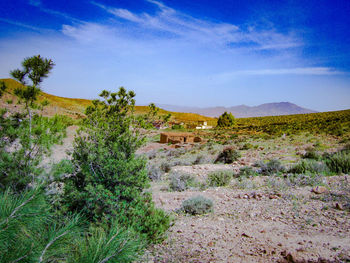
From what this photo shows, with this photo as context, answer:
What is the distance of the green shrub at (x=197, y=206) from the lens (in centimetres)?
530

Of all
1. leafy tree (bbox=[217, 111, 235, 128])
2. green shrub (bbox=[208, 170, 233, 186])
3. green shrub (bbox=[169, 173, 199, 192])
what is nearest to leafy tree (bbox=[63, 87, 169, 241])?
green shrub (bbox=[169, 173, 199, 192])

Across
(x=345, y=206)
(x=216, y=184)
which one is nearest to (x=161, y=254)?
(x=345, y=206)

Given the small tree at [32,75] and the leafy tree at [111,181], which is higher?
the small tree at [32,75]

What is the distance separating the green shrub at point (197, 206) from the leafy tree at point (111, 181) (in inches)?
47.5

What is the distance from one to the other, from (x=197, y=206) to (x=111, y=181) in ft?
7.36

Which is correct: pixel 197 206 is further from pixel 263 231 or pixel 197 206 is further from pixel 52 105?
pixel 52 105

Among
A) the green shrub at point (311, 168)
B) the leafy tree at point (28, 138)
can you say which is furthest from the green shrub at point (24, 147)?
the green shrub at point (311, 168)

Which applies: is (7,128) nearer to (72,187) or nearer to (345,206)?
(72,187)

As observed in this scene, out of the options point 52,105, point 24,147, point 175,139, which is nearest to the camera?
point 24,147

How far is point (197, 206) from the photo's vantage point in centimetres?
534

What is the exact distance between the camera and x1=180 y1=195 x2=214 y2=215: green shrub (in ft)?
17.4

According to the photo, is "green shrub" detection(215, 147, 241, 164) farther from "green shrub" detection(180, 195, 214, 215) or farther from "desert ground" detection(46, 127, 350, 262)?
"green shrub" detection(180, 195, 214, 215)

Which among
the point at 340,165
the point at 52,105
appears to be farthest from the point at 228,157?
the point at 52,105

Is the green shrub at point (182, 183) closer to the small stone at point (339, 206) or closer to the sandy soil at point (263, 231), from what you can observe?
the sandy soil at point (263, 231)
